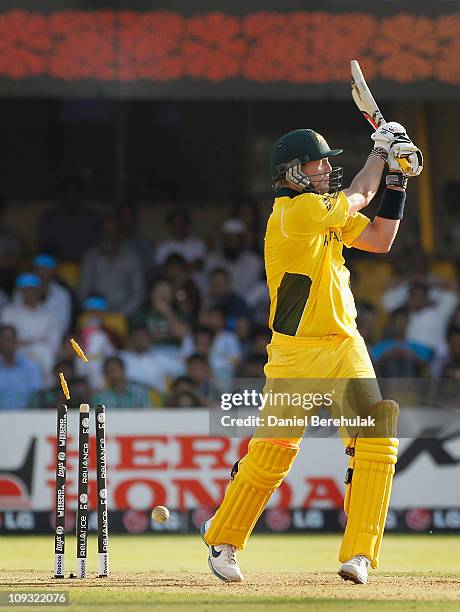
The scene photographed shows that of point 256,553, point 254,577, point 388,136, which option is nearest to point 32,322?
point 256,553

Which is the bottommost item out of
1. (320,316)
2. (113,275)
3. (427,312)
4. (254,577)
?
(254,577)

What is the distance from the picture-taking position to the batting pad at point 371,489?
627 cm

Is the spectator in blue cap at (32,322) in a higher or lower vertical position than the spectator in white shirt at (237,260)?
lower

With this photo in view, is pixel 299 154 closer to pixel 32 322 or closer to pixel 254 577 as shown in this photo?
pixel 254 577

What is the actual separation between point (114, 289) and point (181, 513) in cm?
348

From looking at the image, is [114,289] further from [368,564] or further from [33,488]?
[368,564]

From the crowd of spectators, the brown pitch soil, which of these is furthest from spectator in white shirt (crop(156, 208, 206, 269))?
the brown pitch soil

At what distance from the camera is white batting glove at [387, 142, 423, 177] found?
6.41 meters

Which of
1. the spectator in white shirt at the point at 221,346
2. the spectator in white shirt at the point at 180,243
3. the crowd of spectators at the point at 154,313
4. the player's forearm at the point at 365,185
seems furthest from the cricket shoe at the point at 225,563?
the spectator in white shirt at the point at 180,243

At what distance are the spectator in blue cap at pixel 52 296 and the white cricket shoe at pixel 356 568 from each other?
6.87 m

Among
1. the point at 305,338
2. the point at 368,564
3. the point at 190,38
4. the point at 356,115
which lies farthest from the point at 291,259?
the point at 356,115

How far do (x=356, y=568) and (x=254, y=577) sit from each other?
0.73m

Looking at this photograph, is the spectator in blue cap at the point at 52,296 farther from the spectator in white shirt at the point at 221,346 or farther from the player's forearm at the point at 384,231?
the player's forearm at the point at 384,231

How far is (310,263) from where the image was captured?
21.3 ft
